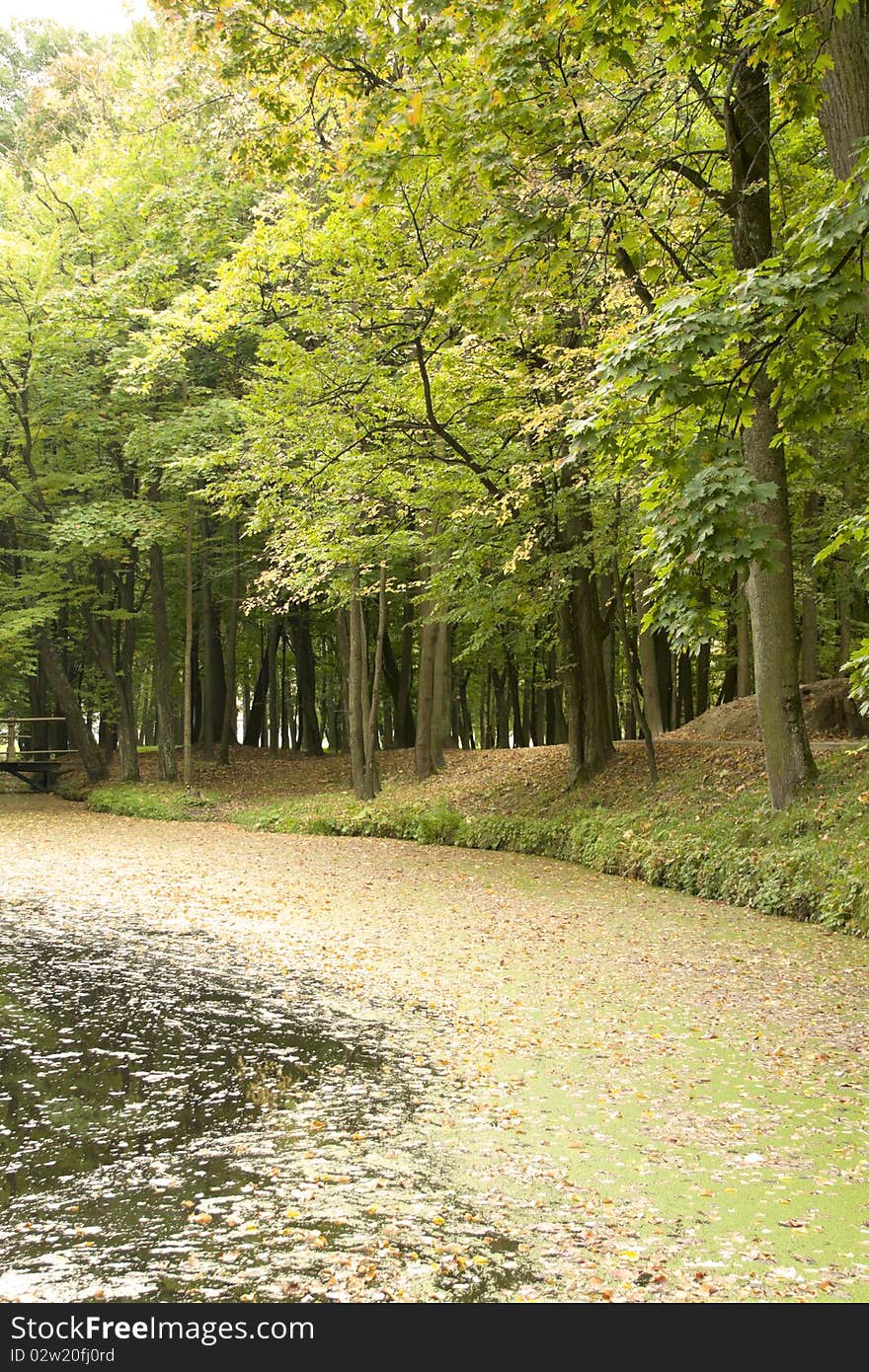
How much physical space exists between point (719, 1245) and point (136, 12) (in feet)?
83.5

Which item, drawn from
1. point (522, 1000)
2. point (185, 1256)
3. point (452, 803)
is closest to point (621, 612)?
point (452, 803)

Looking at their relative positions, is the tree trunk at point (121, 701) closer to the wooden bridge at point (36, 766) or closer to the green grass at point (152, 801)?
the green grass at point (152, 801)

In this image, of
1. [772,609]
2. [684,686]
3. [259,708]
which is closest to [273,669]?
[259,708]

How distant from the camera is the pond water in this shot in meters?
3.31

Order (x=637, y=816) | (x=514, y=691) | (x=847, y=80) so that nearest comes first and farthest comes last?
(x=847, y=80)
(x=637, y=816)
(x=514, y=691)

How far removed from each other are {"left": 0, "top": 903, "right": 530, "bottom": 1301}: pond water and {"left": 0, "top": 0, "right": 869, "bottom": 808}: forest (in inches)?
126

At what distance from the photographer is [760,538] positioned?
534cm

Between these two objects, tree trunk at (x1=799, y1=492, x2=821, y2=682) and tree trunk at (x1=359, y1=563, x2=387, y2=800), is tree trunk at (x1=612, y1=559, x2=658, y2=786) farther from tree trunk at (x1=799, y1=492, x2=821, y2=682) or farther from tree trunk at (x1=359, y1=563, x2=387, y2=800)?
tree trunk at (x1=359, y1=563, x2=387, y2=800)

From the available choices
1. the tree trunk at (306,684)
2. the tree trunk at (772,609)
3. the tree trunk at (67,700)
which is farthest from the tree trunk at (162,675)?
the tree trunk at (772,609)

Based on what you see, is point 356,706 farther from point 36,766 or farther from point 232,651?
point 36,766

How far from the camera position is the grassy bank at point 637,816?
1042cm

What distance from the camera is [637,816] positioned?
14.2 meters

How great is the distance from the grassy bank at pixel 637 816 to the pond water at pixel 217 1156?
5.54 m

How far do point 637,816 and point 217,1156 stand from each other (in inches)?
417
